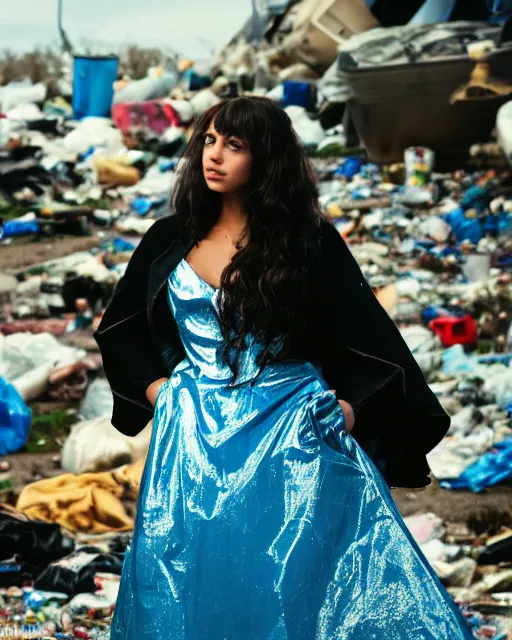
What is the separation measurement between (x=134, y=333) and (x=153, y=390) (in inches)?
5.3

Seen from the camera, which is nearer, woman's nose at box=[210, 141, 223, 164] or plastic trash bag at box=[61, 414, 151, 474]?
woman's nose at box=[210, 141, 223, 164]

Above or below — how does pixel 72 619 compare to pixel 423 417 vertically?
below

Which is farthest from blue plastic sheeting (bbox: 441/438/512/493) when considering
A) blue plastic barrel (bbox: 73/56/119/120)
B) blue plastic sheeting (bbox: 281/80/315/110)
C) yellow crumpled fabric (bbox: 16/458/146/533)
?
blue plastic barrel (bbox: 73/56/119/120)

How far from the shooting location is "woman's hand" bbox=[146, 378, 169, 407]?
276 centimetres

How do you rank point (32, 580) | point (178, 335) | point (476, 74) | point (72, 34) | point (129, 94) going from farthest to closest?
1. point (129, 94)
2. point (72, 34)
3. point (476, 74)
4. point (32, 580)
5. point (178, 335)

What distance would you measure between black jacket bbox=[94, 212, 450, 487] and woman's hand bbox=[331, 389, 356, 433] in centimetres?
3

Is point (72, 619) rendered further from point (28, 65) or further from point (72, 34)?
point (28, 65)

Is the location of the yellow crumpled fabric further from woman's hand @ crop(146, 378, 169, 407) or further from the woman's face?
the woman's face

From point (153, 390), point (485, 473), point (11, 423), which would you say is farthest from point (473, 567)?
point (11, 423)

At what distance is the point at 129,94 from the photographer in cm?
993

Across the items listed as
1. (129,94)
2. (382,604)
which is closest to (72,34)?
(129,94)

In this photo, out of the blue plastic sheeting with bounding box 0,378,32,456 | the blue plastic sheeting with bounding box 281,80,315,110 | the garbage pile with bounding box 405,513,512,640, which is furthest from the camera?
the blue plastic sheeting with bounding box 281,80,315,110

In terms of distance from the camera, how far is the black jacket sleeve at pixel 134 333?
277 centimetres

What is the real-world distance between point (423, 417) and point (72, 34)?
6998 mm
